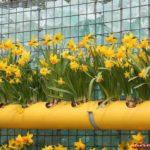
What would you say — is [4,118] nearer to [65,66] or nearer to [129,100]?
[65,66]

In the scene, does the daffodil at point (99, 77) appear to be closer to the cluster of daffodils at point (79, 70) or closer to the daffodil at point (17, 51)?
the cluster of daffodils at point (79, 70)

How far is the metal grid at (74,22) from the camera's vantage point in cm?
→ 364

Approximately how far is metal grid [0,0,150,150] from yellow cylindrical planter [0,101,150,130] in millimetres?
385

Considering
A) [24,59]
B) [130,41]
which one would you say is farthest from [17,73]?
[130,41]

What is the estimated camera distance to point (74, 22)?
3.92 meters

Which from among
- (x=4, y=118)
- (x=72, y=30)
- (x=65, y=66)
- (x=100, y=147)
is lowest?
(x=100, y=147)

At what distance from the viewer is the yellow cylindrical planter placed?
3.03 meters

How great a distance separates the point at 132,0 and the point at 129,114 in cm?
98

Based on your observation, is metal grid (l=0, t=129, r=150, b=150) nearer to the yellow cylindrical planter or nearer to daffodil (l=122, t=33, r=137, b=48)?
the yellow cylindrical planter

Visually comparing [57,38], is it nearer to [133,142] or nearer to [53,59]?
[53,59]

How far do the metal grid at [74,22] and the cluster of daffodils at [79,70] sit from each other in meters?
0.18

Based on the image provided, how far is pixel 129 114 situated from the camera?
3041 mm

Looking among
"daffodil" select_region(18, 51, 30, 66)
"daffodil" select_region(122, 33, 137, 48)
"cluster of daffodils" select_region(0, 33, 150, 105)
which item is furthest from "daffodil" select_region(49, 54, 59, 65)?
"daffodil" select_region(122, 33, 137, 48)

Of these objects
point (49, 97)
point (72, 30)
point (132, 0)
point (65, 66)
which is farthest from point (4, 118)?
point (132, 0)
